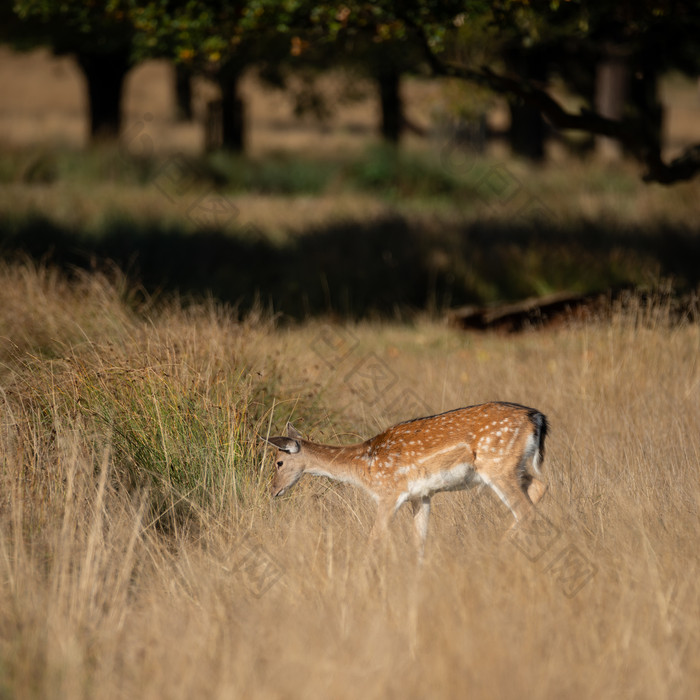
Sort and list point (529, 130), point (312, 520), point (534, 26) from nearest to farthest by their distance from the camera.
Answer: point (312, 520) → point (534, 26) → point (529, 130)

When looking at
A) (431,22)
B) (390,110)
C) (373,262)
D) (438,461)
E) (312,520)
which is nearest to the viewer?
(312,520)

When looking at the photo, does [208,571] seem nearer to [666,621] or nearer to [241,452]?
[241,452]

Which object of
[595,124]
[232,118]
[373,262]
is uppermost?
[595,124]

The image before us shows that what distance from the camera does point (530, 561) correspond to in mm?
4922

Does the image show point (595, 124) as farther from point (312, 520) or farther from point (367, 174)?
point (367, 174)

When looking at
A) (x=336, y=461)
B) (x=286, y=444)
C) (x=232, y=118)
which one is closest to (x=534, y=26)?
(x=336, y=461)

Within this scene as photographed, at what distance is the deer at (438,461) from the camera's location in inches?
227

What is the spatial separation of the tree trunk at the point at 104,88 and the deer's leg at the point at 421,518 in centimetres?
2123

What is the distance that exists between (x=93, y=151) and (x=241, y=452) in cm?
1790

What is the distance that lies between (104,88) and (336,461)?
72.3ft

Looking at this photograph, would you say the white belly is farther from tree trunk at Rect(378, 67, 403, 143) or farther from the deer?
tree trunk at Rect(378, 67, 403, 143)

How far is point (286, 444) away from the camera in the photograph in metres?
6.03

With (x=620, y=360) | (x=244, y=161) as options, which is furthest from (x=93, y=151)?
(x=620, y=360)

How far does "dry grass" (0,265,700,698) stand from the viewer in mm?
4023
